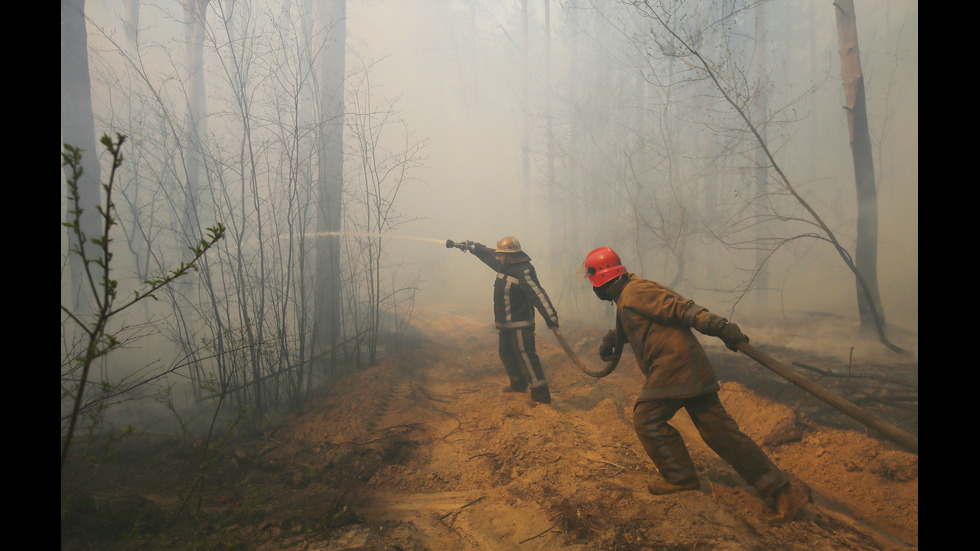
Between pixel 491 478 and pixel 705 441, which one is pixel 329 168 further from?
pixel 705 441

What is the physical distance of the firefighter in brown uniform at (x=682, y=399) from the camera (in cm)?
298

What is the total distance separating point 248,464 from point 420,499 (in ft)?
5.95

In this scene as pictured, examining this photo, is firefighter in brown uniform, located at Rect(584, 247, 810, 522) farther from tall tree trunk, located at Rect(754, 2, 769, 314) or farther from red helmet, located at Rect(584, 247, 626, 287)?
tall tree trunk, located at Rect(754, 2, 769, 314)

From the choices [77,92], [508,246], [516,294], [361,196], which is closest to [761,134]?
[508,246]

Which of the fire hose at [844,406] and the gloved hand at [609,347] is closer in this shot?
the fire hose at [844,406]

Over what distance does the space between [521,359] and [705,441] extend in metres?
3.05

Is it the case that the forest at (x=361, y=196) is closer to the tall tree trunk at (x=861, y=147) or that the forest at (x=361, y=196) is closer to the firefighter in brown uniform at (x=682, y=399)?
the tall tree trunk at (x=861, y=147)

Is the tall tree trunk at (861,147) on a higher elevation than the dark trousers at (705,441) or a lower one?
higher

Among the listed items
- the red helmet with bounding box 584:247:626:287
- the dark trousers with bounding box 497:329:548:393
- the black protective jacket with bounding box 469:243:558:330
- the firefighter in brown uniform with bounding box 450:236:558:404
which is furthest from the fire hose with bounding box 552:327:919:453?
the black protective jacket with bounding box 469:243:558:330

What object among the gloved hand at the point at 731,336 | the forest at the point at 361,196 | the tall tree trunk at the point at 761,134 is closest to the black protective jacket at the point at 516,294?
the forest at the point at 361,196

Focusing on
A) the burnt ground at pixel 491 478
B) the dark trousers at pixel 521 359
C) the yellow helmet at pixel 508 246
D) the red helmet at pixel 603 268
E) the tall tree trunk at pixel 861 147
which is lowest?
the burnt ground at pixel 491 478

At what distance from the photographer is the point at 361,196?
8281 mm

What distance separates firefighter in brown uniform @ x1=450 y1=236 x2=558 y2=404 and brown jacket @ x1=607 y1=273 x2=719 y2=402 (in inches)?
90.1

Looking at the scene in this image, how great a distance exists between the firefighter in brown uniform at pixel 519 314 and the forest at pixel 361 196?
0.75 meters
